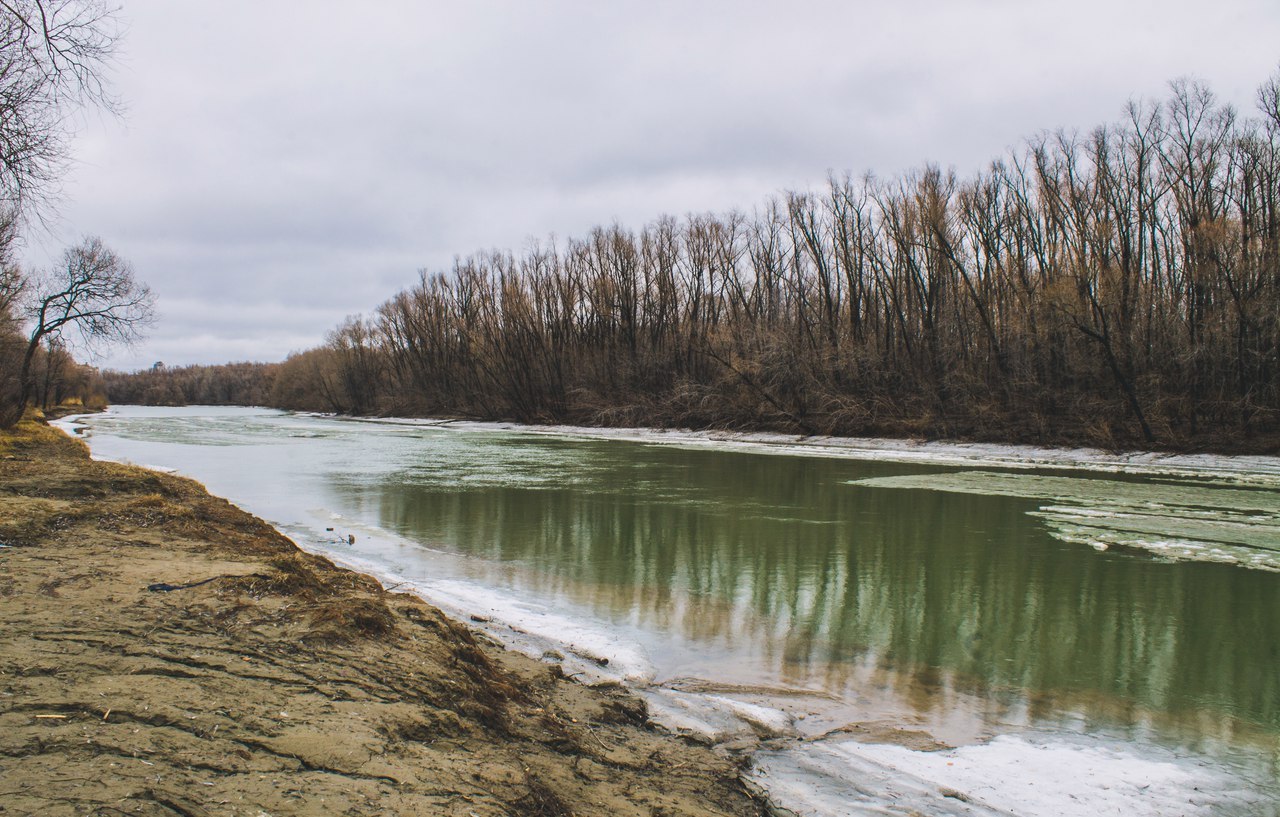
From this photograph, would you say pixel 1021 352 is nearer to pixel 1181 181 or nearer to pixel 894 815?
pixel 1181 181

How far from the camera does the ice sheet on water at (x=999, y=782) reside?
404cm

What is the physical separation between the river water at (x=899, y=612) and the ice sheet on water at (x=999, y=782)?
19 mm

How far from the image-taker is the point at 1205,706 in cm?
581

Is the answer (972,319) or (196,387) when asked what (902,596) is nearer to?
(972,319)

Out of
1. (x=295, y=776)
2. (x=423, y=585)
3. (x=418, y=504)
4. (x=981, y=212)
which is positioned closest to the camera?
(x=295, y=776)

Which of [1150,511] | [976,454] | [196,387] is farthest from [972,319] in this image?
[196,387]

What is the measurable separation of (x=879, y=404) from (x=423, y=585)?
3032 cm

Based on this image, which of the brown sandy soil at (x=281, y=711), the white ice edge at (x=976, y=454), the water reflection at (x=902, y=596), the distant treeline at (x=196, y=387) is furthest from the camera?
the distant treeline at (x=196, y=387)

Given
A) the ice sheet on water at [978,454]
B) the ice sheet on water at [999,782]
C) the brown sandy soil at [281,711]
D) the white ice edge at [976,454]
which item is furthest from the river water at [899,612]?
the ice sheet on water at [978,454]

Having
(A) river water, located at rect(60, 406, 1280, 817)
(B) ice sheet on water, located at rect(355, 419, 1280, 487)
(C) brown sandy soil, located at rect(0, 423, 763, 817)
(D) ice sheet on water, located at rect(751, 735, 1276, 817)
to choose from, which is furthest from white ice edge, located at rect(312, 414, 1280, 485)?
(C) brown sandy soil, located at rect(0, 423, 763, 817)

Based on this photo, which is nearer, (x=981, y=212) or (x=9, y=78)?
(x=9, y=78)

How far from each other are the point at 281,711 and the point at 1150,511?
54.2ft

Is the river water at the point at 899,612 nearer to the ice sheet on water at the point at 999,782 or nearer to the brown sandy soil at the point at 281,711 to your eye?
the ice sheet on water at the point at 999,782

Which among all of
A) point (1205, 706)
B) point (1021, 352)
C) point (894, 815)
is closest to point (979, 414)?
point (1021, 352)
